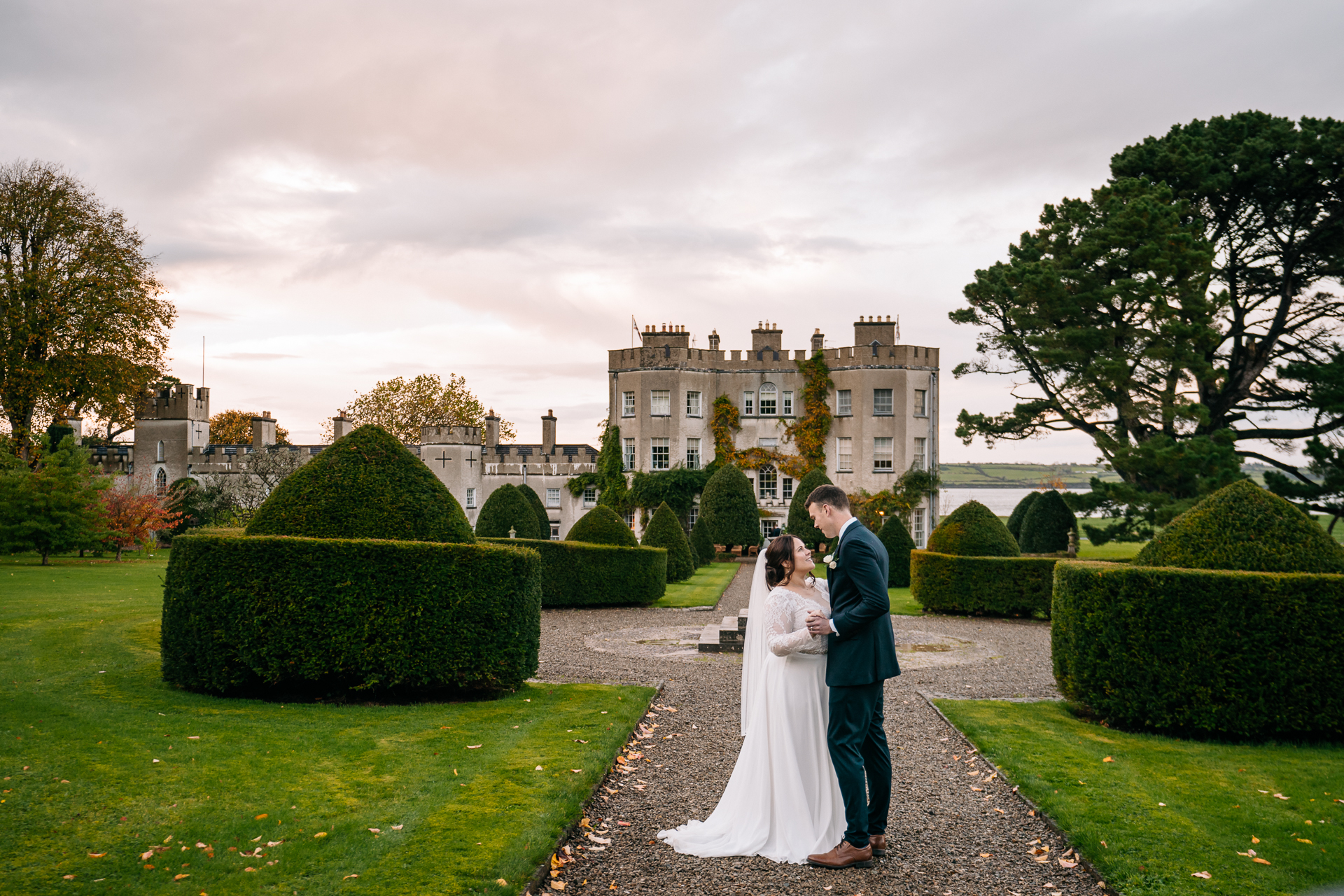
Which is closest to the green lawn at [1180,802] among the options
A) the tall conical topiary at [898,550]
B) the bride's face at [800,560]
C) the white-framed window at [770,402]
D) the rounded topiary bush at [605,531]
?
the bride's face at [800,560]

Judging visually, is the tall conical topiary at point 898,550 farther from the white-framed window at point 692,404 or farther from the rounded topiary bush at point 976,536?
the white-framed window at point 692,404

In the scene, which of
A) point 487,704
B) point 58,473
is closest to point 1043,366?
point 487,704

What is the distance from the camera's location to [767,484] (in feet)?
141

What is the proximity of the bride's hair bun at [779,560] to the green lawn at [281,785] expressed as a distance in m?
1.97

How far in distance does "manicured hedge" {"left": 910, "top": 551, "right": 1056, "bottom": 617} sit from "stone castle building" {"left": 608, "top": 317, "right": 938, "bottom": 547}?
72.5 feet

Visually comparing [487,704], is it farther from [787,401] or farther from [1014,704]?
[787,401]

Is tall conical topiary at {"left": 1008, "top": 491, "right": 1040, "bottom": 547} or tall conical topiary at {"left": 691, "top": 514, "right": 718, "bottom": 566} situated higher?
tall conical topiary at {"left": 1008, "top": 491, "right": 1040, "bottom": 547}

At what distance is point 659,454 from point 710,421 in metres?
2.98

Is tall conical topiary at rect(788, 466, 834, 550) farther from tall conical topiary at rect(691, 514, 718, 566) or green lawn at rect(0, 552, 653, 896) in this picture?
green lawn at rect(0, 552, 653, 896)

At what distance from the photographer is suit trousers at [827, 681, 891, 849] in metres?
5.06

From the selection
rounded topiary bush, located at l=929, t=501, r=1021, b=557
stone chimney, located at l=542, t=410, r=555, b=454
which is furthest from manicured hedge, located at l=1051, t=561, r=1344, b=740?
stone chimney, located at l=542, t=410, r=555, b=454

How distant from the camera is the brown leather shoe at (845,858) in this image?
5.03m

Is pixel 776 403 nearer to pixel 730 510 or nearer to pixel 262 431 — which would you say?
pixel 730 510

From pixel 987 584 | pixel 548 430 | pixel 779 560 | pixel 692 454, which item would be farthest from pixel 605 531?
pixel 548 430
